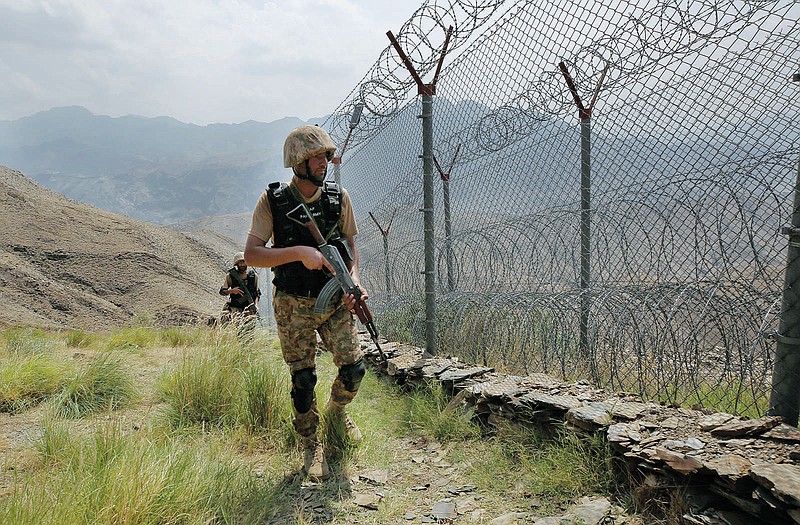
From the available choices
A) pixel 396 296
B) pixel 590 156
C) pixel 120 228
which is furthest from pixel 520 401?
pixel 120 228

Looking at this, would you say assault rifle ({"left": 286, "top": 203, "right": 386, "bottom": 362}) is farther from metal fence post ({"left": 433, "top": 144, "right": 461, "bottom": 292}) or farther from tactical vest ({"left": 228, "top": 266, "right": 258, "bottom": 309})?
tactical vest ({"left": 228, "top": 266, "right": 258, "bottom": 309})

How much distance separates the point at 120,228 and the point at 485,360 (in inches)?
780

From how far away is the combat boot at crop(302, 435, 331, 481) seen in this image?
8.81 ft

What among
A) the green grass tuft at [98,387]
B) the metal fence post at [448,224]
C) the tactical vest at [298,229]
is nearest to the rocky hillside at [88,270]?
the green grass tuft at [98,387]

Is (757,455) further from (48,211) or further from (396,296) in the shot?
(48,211)

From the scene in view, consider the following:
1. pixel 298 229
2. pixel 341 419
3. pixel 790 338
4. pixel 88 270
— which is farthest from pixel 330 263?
pixel 88 270

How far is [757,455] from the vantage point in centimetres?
191

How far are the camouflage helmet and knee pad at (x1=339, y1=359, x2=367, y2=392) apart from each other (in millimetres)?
1052

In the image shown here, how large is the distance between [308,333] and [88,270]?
1705 cm

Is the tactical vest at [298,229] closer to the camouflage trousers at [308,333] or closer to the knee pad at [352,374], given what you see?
the camouflage trousers at [308,333]

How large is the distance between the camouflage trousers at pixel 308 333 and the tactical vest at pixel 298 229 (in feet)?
0.23

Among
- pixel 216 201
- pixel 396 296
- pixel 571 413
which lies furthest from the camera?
pixel 216 201

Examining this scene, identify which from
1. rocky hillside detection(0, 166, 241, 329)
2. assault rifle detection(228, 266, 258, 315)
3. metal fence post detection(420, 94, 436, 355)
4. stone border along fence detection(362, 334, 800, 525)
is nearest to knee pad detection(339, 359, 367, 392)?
stone border along fence detection(362, 334, 800, 525)

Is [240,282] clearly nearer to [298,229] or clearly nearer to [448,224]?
[448,224]
